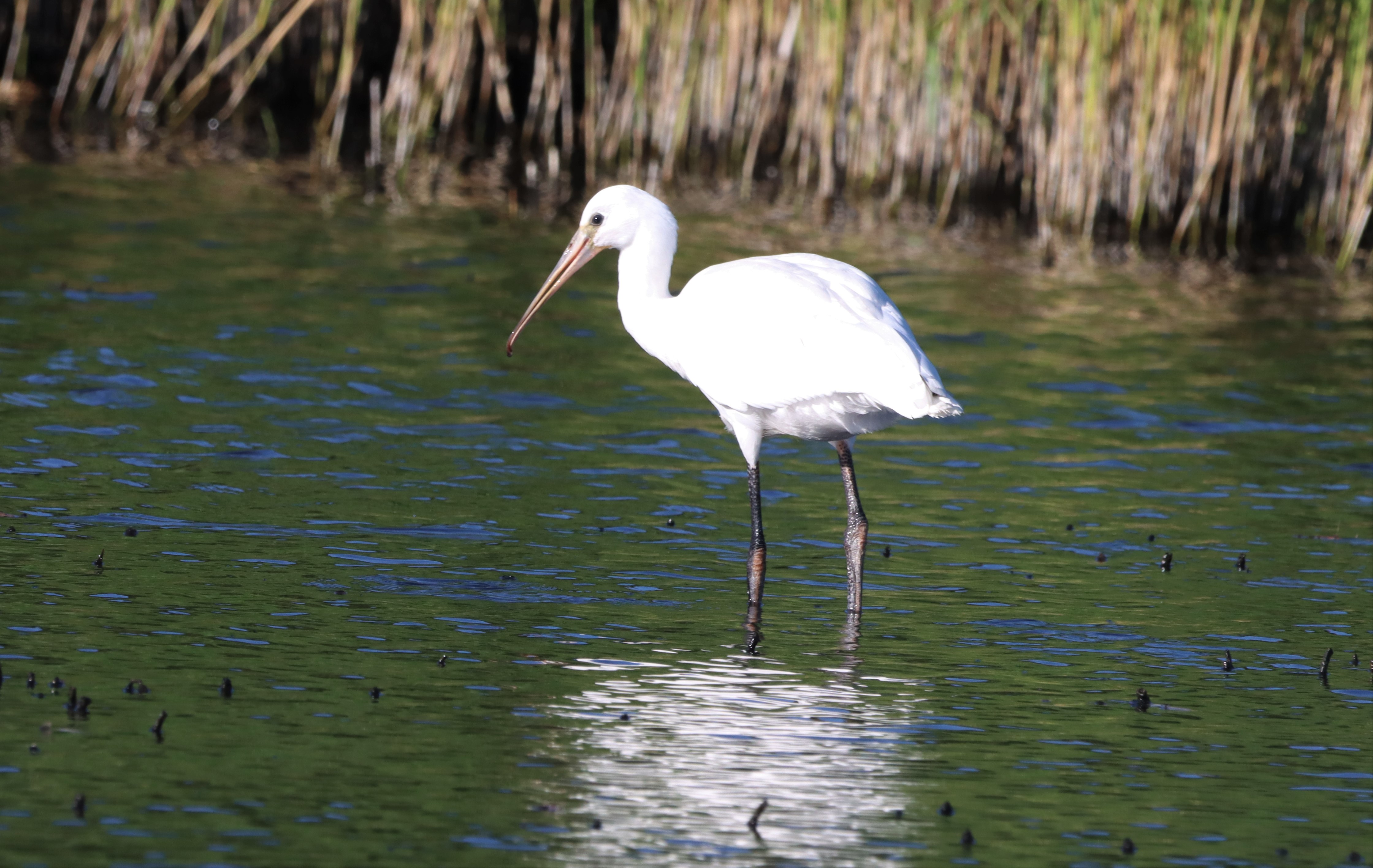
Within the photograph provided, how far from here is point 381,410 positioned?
11086mm

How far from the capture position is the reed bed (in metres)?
16.9

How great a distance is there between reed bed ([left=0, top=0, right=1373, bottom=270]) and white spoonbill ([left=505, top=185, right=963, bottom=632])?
8727 millimetres

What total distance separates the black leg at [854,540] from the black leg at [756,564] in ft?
1.22

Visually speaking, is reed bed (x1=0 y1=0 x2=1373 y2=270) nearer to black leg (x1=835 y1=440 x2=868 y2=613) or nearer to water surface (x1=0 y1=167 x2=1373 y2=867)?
water surface (x1=0 y1=167 x2=1373 y2=867)

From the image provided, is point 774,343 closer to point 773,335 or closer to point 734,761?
point 773,335

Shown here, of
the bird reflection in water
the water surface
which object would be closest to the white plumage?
the water surface

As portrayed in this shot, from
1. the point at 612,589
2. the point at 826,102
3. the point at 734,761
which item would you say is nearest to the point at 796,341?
the point at 612,589

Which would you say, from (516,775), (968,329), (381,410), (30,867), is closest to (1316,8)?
(968,329)

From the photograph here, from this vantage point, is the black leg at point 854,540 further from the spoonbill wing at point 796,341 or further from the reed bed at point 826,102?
the reed bed at point 826,102

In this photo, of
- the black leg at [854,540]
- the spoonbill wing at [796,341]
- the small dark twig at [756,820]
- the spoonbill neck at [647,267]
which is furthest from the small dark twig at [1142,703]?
the spoonbill neck at [647,267]

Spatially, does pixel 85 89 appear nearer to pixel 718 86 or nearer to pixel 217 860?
pixel 718 86

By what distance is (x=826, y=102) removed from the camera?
18656mm

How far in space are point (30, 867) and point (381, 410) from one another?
6377 mm

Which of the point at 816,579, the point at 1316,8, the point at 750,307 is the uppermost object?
the point at 1316,8
